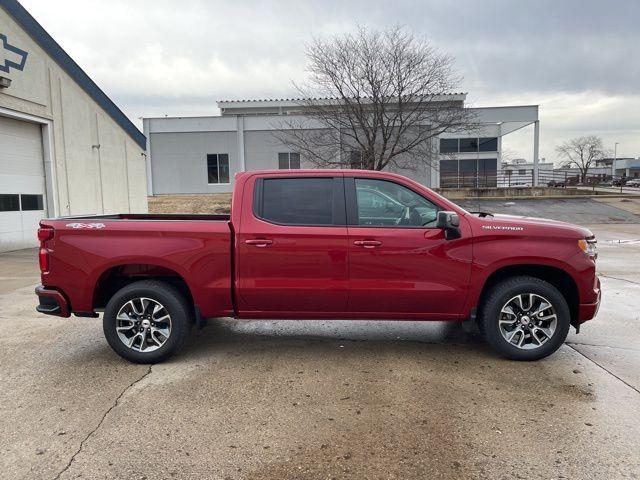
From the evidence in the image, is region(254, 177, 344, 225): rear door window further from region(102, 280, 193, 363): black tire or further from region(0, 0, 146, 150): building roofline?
region(0, 0, 146, 150): building roofline

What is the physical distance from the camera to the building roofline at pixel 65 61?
12.5 m

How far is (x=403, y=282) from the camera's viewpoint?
14.7ft

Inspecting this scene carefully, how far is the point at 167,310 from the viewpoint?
4.56m

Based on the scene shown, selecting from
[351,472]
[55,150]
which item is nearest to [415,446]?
[351,472]

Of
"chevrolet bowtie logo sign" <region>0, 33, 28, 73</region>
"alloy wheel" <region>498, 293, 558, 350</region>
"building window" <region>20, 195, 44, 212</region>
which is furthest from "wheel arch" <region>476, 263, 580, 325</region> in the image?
"building window" <region>20, 195, 44, 212</region>

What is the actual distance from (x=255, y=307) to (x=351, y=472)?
2.08 metres

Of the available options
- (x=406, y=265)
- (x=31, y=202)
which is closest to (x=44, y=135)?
(x=31, y=202)

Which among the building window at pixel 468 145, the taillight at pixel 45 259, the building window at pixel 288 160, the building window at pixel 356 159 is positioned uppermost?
the building window at pixel 468 145

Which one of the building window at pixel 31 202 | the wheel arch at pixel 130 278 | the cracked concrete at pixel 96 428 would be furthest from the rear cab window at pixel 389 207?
the building window at pixel 31 202

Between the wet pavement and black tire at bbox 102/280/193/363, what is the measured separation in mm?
129

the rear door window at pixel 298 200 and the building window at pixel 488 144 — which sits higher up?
the building window at pixel 488 144

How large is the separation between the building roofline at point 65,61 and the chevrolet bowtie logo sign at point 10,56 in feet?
2.46

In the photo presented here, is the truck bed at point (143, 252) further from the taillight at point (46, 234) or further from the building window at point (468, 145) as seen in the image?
the building window at point (468, 145)

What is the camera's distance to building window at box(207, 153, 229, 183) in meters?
33.0
